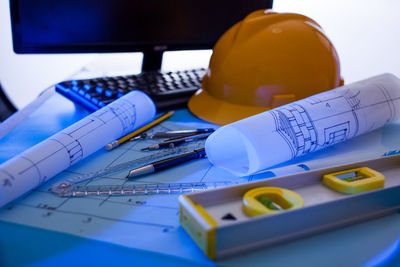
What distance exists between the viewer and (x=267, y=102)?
0.63 metres

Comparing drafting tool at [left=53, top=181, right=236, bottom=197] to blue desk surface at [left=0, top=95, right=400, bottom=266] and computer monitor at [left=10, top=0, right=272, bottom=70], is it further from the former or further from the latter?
computer monitor at [left=10, top=0, right=272, bottom=70]

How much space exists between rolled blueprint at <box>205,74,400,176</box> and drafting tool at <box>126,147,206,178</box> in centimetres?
3

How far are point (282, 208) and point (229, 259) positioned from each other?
3.1 inches

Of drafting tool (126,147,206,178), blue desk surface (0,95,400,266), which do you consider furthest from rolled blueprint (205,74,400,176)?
blue desk surface (0,95,400,266)

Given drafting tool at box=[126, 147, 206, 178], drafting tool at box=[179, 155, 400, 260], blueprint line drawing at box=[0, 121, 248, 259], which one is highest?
drafting tool at box=[179, 155, 400, 260]

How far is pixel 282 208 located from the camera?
0.36 meters

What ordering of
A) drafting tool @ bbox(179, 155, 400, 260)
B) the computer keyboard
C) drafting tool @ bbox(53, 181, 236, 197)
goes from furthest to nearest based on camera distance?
1. the computer keyboard
2. drafting tool @ bbox(53, 181, 236, 197)
3. drafting tool @ bbox(179, 155, 400, 260)

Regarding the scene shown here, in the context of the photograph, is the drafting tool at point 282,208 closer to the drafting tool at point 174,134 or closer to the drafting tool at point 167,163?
the drafting tool at point 167,163

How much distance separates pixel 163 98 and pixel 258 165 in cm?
30

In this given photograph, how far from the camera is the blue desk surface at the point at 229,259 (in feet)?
1.05

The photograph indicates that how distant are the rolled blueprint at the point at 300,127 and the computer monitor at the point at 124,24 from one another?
374 millimetres

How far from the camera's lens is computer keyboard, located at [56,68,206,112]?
0.65 metres

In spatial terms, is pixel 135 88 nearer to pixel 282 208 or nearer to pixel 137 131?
pixel 137 131

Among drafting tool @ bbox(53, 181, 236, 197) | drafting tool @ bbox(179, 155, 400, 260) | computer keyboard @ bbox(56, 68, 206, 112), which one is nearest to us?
drafting tool @ bbox(179, 155, 400, 260)
